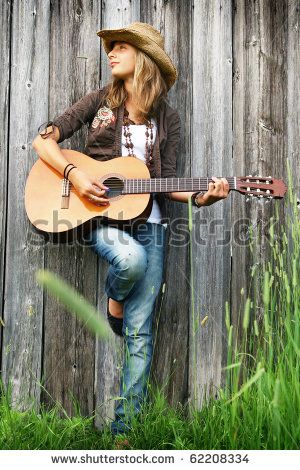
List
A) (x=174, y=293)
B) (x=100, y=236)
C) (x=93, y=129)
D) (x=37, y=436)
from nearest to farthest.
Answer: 1. (x=37, y=436)
2. (x=100, y=236)
3. (x=93, y=129)
4. (x=174, y=293)

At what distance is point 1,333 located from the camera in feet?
10.4

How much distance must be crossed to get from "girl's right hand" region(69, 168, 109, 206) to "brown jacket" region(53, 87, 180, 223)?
21 cm

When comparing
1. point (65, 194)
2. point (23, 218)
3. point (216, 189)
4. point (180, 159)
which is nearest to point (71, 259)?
point (23, 218)

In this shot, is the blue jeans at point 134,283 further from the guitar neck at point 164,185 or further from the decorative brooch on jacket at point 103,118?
the decorative brooch on jacket at point 103,118

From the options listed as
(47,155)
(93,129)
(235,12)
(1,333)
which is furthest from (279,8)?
(1,333)

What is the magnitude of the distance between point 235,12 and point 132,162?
1.22 m

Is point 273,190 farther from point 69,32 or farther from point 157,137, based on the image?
point 69,32

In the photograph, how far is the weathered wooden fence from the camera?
10.4ft

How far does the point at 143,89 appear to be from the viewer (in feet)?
9.76

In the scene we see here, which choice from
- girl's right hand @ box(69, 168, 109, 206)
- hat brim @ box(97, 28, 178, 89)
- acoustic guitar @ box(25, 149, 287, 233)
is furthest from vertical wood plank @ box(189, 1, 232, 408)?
girl's right hand @ box(69, 168, 109, 206)

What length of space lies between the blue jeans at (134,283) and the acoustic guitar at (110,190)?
12 centimetres

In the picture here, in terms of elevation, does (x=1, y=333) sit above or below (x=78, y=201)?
below

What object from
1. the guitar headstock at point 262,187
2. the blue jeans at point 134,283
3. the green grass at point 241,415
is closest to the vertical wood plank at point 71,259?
the green grass at point 241,415

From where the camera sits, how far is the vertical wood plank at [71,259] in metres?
3.15
